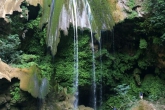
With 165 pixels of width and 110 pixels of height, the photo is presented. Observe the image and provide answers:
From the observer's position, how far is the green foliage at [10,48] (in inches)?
319

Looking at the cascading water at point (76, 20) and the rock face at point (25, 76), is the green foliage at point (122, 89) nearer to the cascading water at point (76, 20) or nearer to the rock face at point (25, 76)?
the cascading water at point (76, 20)

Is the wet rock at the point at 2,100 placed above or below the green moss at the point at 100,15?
below

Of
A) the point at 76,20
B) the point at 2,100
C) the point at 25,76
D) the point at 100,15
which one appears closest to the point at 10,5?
the point at 76,20

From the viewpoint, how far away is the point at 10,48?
8141 mm

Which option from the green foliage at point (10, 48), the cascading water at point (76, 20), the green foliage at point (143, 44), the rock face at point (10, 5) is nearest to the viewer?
the green foliage at point (10, 48)

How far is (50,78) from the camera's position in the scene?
8492 mm

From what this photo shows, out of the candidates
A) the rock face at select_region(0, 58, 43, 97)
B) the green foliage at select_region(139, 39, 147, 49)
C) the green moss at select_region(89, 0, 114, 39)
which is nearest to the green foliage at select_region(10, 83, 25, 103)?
the rock face at select_region(0, 58, 43, 97)

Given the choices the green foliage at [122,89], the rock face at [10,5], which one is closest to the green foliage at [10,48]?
the rock face at [10,5]

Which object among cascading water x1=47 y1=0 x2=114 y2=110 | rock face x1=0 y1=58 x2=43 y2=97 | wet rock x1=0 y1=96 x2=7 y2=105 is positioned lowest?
wet rock x1=0 y1=96 x2=7 y2=105

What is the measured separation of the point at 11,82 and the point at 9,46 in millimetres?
1364

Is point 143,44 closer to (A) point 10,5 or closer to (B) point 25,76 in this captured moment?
(B) point 25,76

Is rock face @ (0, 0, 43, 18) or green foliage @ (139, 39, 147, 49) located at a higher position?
rock face @ (0, 0, 43, 18)

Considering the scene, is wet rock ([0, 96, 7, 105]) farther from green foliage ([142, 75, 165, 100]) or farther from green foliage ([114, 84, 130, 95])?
green foliage ([142, 75, 165, 100])

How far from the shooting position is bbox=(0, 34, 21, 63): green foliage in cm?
810
